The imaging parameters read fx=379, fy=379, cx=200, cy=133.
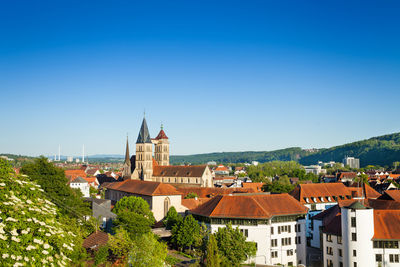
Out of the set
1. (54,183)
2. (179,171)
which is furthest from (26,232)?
(179,171)

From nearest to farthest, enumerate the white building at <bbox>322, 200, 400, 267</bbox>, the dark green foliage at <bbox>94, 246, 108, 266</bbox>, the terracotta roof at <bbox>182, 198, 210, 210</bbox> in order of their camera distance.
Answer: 1. the dark green foliage at <bbox>94, 246, 108, 266</bbox>
2. the white building at <bbox>322, 200, 400, 267</bbox>
3. the terracotta roof at <bbox>182, 198, 210, 210</bbox>

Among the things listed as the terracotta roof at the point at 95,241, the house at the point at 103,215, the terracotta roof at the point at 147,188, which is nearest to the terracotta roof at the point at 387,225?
the terracotta roof at the point at 95,241

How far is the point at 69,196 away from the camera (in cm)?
4897

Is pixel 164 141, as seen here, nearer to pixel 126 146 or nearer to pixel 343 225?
pixel 126 146

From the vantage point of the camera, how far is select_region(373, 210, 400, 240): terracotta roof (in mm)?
40062

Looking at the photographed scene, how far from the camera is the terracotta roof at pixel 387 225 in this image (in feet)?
131

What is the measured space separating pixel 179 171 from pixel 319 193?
50032 millimetres

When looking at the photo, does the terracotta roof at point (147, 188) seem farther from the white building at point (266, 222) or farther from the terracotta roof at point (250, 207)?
the white building at point (266, 222)

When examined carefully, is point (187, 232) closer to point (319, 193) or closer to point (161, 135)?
point (319, 193)

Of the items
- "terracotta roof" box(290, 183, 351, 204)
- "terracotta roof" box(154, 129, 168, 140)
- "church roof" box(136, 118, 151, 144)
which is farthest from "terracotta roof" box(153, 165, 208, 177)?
"terracotta roof" box(290, 183, 351, 204)

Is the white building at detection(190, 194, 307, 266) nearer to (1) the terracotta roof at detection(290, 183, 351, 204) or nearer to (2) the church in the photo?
(1) the terracotta roof at detection(290, 183, 351, 204)

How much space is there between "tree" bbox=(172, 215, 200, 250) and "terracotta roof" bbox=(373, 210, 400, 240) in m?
21.6

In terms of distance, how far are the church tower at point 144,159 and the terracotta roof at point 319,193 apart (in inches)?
2174

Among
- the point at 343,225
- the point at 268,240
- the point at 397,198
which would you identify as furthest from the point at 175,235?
the point at 397,198
